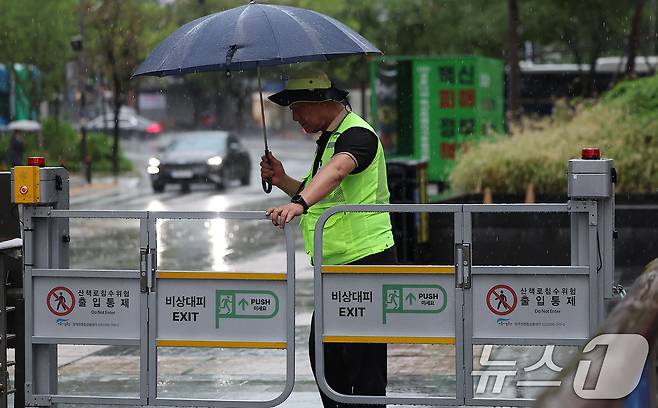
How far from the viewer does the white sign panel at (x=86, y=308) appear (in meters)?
6.61

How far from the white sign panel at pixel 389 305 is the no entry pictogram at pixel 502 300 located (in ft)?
0.59

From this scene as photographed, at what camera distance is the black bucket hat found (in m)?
6.46

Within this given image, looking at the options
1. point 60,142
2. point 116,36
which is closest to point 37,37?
point 116,36

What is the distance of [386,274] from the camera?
6.40 metres

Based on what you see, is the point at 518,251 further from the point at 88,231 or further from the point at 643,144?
the point at 88,231

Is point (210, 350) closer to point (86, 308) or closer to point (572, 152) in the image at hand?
point (86, 308)

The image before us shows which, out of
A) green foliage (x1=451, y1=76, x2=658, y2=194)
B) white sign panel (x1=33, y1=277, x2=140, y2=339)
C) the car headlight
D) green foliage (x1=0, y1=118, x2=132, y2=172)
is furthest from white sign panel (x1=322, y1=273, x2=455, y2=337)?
green foliage (x1=0, y1=118, x2=132, y2=172)

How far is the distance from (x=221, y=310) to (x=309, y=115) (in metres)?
0.99

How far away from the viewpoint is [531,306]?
20.8 ft

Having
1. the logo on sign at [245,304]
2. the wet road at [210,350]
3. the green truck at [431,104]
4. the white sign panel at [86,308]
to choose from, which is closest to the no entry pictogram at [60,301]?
the white sign panel at [86,308]

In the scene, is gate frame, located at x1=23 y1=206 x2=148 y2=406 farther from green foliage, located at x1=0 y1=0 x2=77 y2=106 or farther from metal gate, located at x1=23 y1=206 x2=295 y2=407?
green foliage, located at x1=0 y1=0 x2=77 y2=106

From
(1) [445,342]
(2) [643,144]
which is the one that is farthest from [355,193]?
(2) [643,144]

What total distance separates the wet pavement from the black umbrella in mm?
2255

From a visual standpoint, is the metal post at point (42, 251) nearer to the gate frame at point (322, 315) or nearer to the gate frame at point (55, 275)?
the gate frame at point (55, 275)
